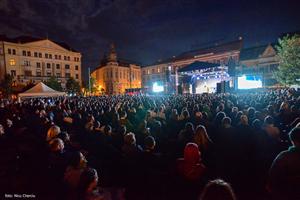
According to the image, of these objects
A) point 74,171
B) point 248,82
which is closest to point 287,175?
point 74,171

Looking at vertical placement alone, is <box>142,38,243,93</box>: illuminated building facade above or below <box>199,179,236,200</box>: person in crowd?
above

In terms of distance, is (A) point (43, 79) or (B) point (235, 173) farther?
(A) point (43, 79)

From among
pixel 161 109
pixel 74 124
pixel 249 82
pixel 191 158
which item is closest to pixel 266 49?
pixel 249 82

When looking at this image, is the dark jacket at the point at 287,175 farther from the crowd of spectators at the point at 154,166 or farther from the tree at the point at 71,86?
the tree at the point at 71,86

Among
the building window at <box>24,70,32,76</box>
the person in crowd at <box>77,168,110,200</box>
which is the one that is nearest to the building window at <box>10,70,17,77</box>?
the building window at <box>24,70,32,76</box>

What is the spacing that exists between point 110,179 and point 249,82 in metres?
37.7

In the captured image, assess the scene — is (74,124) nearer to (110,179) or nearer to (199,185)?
(110,179)

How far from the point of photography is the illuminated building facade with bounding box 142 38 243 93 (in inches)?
2101

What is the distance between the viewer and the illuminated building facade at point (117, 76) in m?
87.6

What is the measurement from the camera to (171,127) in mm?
9219

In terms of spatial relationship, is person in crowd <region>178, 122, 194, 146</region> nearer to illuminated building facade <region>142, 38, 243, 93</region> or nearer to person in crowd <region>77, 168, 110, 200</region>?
person in crowd <region>77, 168, 110, 200</region>

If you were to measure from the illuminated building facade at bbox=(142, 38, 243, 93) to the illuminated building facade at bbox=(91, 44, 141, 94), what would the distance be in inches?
363

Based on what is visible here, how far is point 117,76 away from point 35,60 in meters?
28.6

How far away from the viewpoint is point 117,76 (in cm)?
8775
